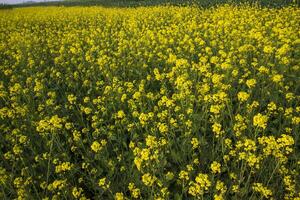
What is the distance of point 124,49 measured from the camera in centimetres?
746

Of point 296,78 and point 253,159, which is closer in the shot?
point 253,159

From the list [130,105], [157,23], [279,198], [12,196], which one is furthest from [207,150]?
[157,23]

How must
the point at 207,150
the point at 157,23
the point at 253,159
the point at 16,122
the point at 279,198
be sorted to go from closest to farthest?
the point at 253,159 < the point at 279,198 < the point at 207,150 < the point at 16,122 < the point at 157,23

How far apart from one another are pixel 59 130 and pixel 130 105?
113cm

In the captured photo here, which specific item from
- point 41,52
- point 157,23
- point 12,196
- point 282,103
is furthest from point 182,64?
point 157,23

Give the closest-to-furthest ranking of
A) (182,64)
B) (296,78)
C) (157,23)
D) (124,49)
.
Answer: (296,78)
(182,64)
(124,49)
(157,23)

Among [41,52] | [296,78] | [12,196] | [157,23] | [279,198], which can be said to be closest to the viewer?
[279,198]

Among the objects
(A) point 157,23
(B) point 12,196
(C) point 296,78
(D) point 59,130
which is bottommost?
(B) point 12,196

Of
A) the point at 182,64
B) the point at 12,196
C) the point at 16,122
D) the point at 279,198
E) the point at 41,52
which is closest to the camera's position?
the point at 279,198

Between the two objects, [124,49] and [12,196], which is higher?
[124,49]

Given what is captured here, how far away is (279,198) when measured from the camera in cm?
332

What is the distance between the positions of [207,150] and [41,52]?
244 inches

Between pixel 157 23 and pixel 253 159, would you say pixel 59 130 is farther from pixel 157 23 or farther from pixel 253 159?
pixel 157 23

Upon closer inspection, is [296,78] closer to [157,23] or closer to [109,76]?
[109,76]
